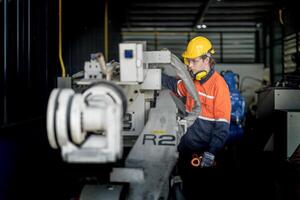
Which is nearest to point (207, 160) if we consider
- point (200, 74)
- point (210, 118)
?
point (210, 118)

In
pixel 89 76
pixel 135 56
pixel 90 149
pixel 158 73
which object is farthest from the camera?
pixel 158 73

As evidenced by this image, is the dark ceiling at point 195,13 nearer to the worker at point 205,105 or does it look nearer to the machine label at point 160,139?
the worker at point 205,105

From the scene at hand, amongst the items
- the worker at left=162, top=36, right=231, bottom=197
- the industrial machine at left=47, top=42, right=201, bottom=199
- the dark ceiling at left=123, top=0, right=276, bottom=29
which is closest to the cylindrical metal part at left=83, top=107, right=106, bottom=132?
the industrial machine at left=47, top=42, right=201, bottom=199

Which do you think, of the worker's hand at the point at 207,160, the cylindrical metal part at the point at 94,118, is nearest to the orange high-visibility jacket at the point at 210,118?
the worker's hand at the point at 207,160

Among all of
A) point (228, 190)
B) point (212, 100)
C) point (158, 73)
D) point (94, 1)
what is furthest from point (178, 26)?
point (158, 73)

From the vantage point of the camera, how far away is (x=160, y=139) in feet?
8.86

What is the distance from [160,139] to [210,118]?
108 centimetres

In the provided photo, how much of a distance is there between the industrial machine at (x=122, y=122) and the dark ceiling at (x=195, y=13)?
223 inches

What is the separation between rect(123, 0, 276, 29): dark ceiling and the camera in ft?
28.7

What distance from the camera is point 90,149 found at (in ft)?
6.71

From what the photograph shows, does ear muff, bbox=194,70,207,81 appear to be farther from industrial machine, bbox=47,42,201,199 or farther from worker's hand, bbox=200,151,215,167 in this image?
worker's hand, bbox=200,151,215,167

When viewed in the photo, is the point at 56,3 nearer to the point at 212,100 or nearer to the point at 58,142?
the point at 212,100

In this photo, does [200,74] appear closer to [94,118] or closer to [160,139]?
[160,139]

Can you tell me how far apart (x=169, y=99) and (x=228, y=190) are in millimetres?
2262
